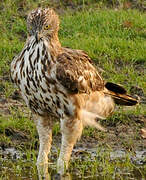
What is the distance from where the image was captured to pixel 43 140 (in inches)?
A: 343

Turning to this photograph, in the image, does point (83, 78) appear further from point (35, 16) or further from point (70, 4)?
point (70, 4)

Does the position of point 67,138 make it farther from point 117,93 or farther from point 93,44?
point 93,44

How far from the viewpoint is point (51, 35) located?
8391 mm

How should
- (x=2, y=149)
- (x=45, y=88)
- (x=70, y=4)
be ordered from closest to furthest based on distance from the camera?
(x=45, y=88)
(x=2, y=149)
(x=70, y=4)

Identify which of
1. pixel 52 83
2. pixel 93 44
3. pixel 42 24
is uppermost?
pixel 42 24

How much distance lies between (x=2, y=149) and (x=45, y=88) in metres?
1.45

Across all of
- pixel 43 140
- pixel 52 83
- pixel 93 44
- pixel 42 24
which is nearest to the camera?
pixel 52 83

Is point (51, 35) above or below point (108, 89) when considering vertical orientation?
above

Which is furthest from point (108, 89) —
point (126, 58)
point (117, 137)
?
point (126, 58)

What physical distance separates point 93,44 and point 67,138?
3558 mm

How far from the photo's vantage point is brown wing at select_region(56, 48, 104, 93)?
26.8 feet

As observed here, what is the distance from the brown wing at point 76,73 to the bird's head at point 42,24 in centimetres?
28

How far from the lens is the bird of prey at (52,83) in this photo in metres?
8.14

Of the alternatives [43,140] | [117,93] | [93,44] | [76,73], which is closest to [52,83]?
[76,73]
